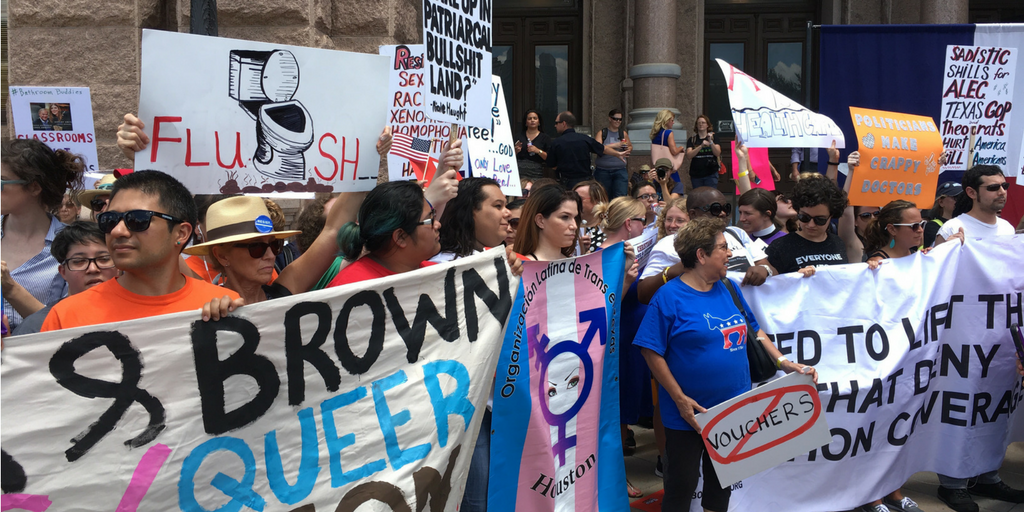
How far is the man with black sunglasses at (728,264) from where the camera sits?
4.34 m

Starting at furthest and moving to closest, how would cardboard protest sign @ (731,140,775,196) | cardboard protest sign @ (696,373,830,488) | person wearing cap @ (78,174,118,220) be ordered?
cardboard protest sign @ (731,140,775,196), cardboard protest sign @ (696,373,830,488), person wearing cap @ (78,174,118,220)

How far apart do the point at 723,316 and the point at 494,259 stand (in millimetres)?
1246

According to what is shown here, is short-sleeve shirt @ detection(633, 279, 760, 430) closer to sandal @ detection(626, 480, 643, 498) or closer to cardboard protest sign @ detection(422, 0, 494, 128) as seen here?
sandal @ detection(626, 480, 643, 498)

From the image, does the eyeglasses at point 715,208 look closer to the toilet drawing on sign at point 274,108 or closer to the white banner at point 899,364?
the white banner at point 899,364

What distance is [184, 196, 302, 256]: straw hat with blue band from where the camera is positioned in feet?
9.57

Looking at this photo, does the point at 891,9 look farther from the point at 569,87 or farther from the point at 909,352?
the point at 909,352

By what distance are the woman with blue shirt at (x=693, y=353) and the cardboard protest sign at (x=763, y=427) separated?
0.09 meters

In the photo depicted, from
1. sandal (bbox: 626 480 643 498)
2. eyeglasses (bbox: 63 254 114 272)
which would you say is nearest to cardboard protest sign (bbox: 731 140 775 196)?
sandal (bbox: 626 480 643 498)

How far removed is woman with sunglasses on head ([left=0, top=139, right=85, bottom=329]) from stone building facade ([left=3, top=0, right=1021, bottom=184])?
103 inches

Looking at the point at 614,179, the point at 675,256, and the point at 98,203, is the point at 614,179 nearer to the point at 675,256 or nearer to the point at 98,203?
the point at 675,256

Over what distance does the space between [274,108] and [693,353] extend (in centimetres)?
220

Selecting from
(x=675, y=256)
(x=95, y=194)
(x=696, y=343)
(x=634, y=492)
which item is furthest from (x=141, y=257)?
(x=634, y=492)

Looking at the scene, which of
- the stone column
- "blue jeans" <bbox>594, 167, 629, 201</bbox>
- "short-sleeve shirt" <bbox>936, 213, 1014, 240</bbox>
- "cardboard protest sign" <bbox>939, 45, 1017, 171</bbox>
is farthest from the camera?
the stone column

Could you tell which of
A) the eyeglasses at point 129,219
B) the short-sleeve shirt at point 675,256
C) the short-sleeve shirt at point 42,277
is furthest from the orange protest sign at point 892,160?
the short-sleeve shirt at point 42,277
